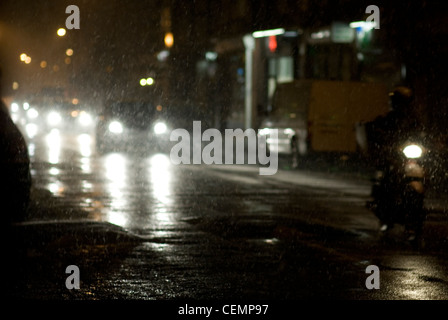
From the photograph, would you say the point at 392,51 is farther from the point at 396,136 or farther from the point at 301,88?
the point at 396,136

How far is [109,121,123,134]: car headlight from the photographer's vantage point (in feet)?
108

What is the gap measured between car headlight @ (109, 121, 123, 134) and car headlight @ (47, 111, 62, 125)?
16868 mm

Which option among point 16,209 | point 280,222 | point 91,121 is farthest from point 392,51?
point 16,209

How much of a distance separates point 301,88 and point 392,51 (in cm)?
768

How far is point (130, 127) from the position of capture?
34188 mm

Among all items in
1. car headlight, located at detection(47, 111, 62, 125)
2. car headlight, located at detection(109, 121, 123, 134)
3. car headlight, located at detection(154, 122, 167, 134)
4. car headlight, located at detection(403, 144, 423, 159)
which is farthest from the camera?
car headlight, located at detection(47, 111, 62, 125)

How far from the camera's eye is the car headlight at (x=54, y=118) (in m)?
49.3

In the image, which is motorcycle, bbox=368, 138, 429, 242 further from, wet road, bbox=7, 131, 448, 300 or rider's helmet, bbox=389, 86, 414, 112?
rider's helmet, bbox=389, 86, 414, 112

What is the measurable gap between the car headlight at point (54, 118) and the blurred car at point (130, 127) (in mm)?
14193

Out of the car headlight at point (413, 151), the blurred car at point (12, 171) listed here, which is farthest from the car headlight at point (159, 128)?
the car headlight at point (413, 151)

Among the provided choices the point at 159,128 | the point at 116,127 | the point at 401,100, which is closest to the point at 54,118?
the point at 159,128

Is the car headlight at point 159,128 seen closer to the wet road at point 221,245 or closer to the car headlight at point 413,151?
the wet road at point 221,245

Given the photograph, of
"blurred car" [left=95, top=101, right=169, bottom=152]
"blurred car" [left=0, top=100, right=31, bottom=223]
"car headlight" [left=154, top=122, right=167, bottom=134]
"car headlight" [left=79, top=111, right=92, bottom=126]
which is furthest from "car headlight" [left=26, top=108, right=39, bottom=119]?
"blurred car" [left=0, top=100, right=31, bottom=223]

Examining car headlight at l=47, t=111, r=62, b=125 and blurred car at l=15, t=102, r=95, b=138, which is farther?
car headlight at l=47, t=111, r=62, b=125
